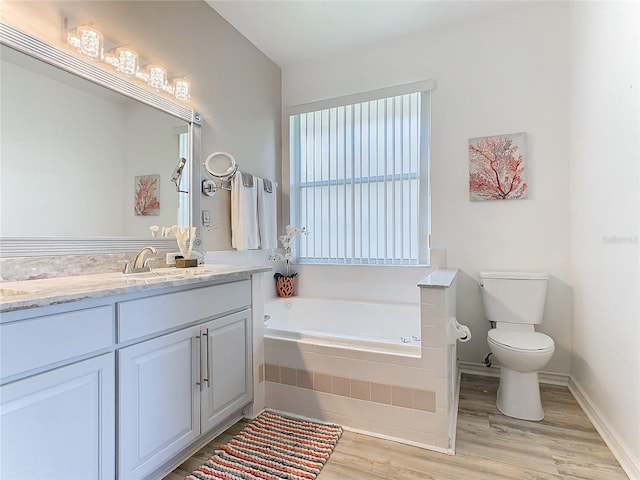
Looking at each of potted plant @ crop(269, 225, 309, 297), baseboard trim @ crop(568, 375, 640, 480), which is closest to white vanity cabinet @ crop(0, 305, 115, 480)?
potted plant @ crop(269, 225, 309, 297)

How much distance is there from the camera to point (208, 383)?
1.60 metres

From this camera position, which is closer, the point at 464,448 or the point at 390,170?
the point at 464,448

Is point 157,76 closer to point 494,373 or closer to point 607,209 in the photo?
point 607,209

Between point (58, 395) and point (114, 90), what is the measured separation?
1520 millimetres

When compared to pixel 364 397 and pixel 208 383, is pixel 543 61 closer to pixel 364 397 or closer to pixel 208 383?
pixel 364 397

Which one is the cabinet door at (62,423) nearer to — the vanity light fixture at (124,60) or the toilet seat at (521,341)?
Answer: the vanity light fixture at (124,60)

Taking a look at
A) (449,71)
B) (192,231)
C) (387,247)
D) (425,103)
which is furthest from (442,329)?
(449,71)

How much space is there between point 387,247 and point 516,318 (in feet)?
3.54

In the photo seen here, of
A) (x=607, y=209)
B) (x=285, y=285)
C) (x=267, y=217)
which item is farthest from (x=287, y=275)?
(x=607, y=209)

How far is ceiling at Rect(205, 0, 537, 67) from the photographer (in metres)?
2.41

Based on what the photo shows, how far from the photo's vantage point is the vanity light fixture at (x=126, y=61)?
1.63 m

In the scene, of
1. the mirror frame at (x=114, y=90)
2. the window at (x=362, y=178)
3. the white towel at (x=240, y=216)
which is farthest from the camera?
the window at (x=362, y=178)

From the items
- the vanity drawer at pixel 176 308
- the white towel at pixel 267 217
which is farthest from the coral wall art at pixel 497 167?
the vanity drawer at pixel 176 308

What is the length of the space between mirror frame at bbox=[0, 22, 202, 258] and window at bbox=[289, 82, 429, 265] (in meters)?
1.17
